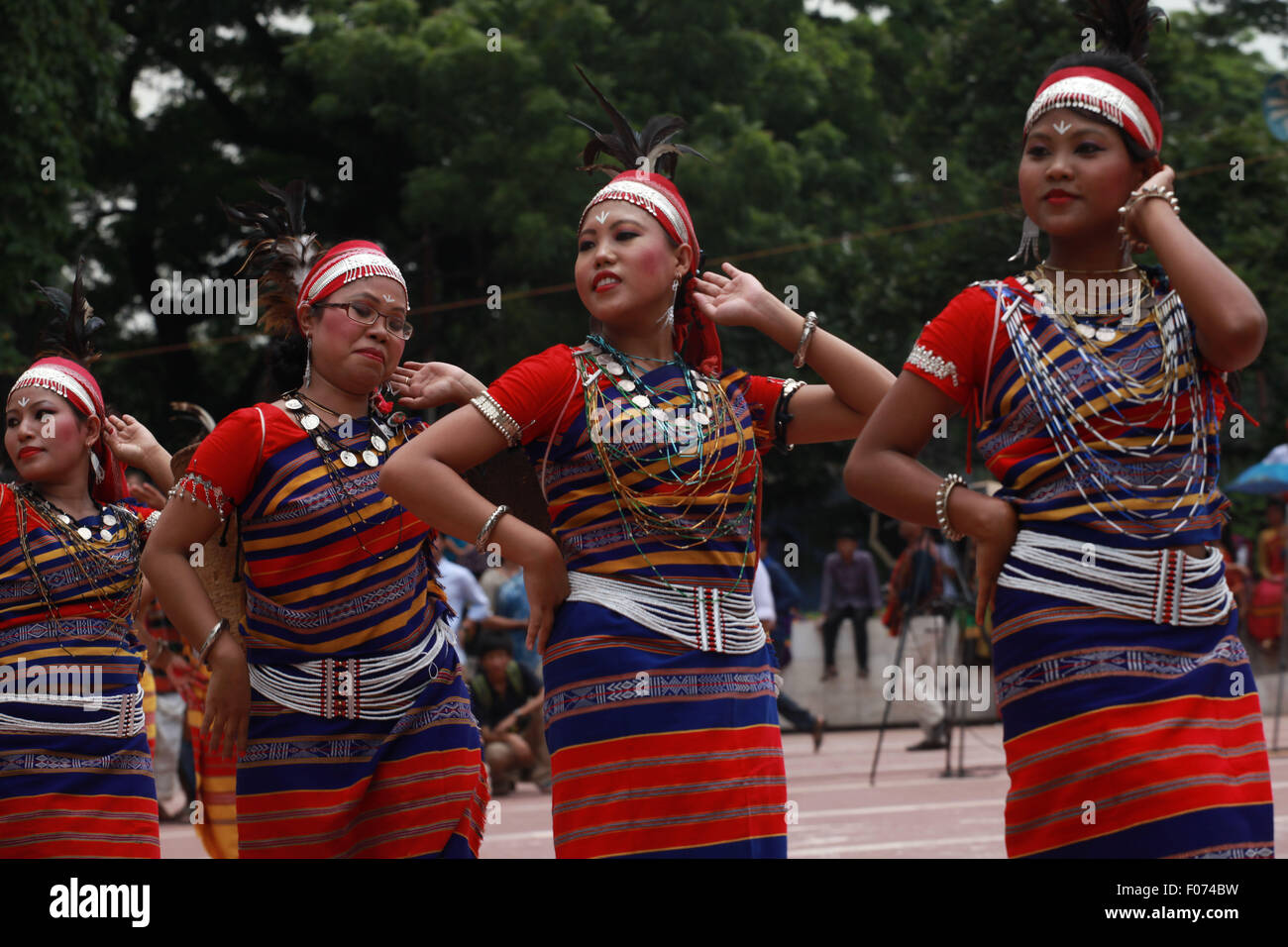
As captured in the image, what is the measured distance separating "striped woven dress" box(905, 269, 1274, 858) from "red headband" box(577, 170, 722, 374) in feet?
2.86

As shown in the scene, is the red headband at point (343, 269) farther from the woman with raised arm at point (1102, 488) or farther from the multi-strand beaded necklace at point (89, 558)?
the woman with raised arm at point (1102, 488)

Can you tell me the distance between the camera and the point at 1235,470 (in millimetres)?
24156

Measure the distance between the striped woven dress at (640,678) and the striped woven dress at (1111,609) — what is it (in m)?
0.64

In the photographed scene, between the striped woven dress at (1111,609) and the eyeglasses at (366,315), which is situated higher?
the eyeglasses at (366,315)

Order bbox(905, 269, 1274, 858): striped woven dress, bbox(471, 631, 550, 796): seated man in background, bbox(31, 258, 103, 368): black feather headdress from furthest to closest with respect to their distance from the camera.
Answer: bbox(471, 631, 550, 796): seated man in background < bbox(31, 258, 103, 368): black feather headdress < bbox(905, 269, 1274, 858): striped woven dress

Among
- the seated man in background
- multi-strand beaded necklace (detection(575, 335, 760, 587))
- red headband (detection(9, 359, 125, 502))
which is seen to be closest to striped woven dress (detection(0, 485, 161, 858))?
red headband (detection(9, 359, 125, 502))

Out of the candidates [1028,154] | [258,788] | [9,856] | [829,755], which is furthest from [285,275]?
[829,755]

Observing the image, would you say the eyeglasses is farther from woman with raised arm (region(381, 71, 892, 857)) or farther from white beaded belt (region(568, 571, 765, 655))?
white beaded belt (region(568, 571, 765, 655))

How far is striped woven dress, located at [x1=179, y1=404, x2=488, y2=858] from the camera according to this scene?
4539 mm

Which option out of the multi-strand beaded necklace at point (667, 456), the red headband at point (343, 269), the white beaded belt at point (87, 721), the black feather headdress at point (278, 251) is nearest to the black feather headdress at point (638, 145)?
the multi-strand beaded necklace at point (667, 456)

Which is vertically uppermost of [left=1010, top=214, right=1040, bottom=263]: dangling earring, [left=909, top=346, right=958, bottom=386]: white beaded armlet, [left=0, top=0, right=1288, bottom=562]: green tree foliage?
[left=0, top=0, right=1288, bottom=562]: green tree foliage

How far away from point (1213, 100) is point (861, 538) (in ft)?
27.8

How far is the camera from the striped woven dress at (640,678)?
3826mm

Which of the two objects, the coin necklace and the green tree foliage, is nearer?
the coin necklace
